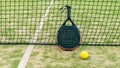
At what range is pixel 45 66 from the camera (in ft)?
14.5

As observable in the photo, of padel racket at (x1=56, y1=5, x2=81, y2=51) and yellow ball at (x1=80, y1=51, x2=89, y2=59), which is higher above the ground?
padel racket at (x1=56, y1=5, x2=81, y2=51)

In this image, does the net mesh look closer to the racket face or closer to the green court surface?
the green court surface

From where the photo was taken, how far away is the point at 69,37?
5.08 meters

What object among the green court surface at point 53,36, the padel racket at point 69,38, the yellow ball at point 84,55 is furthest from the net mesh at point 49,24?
the yellow ball at point 84,55

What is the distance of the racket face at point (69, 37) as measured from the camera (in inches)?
199

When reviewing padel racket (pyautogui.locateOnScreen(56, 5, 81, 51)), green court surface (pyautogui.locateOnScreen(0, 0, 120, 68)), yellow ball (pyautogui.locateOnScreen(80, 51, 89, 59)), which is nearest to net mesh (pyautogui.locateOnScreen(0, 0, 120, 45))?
green court surface (pyautogui.locateOnScreen(0, 0, 120, 68))

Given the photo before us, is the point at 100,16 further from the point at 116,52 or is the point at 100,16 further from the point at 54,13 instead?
the point at 116,52

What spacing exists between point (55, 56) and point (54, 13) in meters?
3.26

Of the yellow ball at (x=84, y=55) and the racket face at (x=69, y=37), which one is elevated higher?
the racket face at (x=69, y=37)

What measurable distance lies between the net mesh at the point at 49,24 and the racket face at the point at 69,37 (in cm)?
40

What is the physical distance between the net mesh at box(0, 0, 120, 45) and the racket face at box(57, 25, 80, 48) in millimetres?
397

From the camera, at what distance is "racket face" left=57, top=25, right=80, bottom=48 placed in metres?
5.07

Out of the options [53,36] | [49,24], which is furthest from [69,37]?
[49,24]

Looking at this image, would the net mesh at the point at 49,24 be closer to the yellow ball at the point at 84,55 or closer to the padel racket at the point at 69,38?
the padel racket at the point at 69,38
